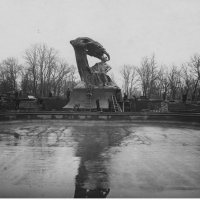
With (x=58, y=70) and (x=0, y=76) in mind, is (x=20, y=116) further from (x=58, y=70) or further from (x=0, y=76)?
(x=0, y=76)

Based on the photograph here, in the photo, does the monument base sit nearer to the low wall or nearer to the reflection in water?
the low wall

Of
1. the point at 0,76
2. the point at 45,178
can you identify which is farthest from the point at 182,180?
the point at 0,76

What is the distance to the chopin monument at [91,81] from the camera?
79.7 feet

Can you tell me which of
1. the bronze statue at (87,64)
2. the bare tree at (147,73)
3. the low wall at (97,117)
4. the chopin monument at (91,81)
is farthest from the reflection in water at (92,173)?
the bare tree at (147,73)

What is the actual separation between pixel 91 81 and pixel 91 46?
404 centimetres

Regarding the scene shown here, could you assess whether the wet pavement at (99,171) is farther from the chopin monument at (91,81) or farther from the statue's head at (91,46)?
the statue's head at (91,46)

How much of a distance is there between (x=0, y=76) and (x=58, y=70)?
17377 mm

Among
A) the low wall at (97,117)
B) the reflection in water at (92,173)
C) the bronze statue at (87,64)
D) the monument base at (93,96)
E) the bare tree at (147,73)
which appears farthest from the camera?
the bare tree at (147,73)

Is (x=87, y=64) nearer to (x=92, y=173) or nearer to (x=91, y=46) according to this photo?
(x=91, y=46)

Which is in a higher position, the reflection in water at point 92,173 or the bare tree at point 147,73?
the bare tree at point 147,73

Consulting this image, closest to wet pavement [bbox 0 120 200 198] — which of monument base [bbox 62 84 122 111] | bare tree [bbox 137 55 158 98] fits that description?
monument base [bbox 62 84 122 111]

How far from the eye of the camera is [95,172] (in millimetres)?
4340

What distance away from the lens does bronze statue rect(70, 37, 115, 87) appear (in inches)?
985

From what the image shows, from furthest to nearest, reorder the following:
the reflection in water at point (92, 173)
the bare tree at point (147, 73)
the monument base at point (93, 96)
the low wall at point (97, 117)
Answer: the bare tree at point (147, 73), the monument base at point (93, 96), the low wall at point (97, 117), the reflection in water at point (92, 173)
